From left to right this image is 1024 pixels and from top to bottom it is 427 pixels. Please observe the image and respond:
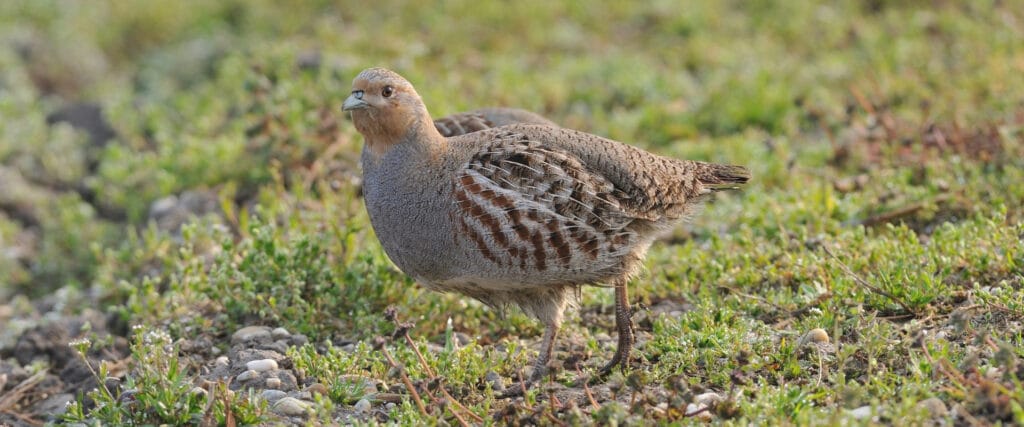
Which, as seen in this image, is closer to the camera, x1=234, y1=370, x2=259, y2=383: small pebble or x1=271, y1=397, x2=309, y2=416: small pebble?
x1=271, y1=397, x2=309, y2=416: small pebble

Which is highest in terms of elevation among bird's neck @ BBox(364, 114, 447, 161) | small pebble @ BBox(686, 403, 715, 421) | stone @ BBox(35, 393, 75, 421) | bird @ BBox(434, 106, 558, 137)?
bird's neck @ BBox(364, 114, 447, 161)

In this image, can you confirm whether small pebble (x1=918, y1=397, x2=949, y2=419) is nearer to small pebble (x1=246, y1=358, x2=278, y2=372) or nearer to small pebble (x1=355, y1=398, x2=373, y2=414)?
small pebble (x1=355, y1=398, x2=373, y2=414)

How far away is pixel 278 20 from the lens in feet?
32.9

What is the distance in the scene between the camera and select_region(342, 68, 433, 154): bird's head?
4.29 m

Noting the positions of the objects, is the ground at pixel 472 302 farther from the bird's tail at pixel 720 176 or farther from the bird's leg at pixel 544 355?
the bird's tail at pixel 720 176

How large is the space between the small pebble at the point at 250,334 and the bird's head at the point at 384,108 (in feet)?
3.23

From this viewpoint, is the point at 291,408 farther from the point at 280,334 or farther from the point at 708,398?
the point at 708,398

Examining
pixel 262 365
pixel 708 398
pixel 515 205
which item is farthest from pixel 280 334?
pixel 708 398

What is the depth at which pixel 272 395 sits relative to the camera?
13.3 ft

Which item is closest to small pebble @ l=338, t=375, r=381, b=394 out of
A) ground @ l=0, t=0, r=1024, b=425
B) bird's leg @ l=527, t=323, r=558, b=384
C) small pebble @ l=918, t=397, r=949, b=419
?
ground @ l=0, t=0, r=1024, b=425

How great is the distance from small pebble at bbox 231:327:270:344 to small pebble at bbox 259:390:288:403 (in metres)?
0.63

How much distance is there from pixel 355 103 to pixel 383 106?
109mm

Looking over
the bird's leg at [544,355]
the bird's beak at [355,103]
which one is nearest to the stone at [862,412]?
the bird's leg at [544,355]

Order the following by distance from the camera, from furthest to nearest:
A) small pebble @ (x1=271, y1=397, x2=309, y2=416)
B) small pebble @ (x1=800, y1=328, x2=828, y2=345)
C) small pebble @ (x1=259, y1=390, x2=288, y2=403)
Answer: small pebble @ (x1=800, y1=328, x2=828, y2=345), small pebble @ (x1=259, y1=390, x2=288, y2=403), small pebble @ (x1=271, y1=397, x2=309, y2=416)
